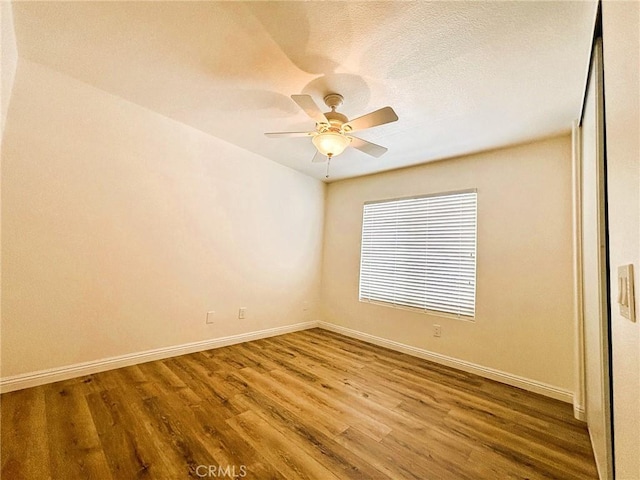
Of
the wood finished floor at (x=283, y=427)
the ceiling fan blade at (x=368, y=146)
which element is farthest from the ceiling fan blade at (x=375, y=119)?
the wood finished floor at (x=283, y=427)

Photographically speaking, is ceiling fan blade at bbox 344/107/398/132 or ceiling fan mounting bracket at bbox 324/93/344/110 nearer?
ceiling fan blade at bbox 344/107/398/132

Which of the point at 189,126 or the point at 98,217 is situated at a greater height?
the point at 189,126

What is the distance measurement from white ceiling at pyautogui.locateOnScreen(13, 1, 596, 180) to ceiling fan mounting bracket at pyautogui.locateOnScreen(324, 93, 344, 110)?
0.04 meters

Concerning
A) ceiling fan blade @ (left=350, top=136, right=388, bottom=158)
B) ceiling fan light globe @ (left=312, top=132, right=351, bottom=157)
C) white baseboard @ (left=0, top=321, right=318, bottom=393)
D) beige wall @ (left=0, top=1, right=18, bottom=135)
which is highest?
beige wall @ (left=0, top=1, right=18, bottom=135)

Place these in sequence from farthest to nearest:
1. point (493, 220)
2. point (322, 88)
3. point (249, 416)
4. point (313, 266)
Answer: point (313, 266), point (493, 220), point (322, 88), point (249, 416)

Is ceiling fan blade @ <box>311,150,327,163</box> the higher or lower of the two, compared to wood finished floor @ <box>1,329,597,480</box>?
higher

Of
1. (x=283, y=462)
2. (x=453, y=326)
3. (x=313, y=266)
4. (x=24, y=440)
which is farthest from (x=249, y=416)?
(x=313, y=266)

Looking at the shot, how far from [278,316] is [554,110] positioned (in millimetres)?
3660

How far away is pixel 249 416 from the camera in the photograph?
5.94 feet

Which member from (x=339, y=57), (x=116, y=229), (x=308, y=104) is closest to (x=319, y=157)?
(x=308, y=104)

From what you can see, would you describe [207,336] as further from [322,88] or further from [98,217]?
[322,88]

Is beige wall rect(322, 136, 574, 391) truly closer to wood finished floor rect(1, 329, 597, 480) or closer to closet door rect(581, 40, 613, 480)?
wood finished floor rect(1, 329, 597, 480)

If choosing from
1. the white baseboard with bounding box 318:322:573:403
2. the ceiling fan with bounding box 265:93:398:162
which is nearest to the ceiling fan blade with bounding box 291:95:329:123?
the ceiling fan with bounding box 265:93:398:162

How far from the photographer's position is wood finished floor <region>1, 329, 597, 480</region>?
1.39 metres
